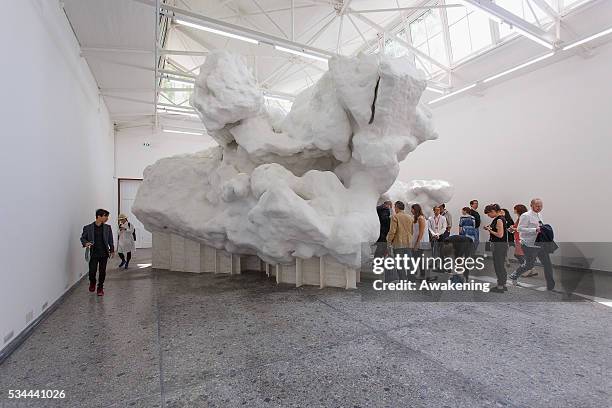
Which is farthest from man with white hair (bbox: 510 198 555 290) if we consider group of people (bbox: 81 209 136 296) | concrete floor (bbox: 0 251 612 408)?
group of people (bbox: 81 209 136 296)

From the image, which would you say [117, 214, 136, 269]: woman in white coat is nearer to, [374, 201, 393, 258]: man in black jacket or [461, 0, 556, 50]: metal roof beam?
[374, 201, 393, 258]: man in black jacket

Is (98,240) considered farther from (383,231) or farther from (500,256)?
(500,256)

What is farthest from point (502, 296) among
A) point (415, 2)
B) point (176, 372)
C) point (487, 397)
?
→ point (415, 2)

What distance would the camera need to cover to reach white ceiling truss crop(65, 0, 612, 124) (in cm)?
563

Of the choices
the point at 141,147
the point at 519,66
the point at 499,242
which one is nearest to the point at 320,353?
the point at 499,242

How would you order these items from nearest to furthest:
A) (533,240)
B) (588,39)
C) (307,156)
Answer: (533,240) → (307,156) → (588,39)

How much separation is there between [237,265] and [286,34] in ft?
17.2

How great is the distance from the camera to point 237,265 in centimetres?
587

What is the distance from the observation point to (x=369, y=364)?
2471 mm

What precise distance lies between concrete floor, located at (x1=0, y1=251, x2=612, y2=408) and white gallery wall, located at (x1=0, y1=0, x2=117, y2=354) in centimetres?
53

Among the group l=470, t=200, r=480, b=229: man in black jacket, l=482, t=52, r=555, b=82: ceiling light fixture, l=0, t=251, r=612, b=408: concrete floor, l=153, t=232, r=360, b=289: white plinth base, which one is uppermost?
l=482, t=52, r=555, b=82: ceiling light fixture

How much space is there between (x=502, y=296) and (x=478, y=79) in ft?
19.9

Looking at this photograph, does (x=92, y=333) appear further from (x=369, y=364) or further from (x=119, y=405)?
(x=369, y=364)

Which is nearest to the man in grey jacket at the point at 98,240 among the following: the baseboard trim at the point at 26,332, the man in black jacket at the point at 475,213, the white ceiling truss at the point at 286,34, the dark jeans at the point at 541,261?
the baseboard trim at the point at 26,332
